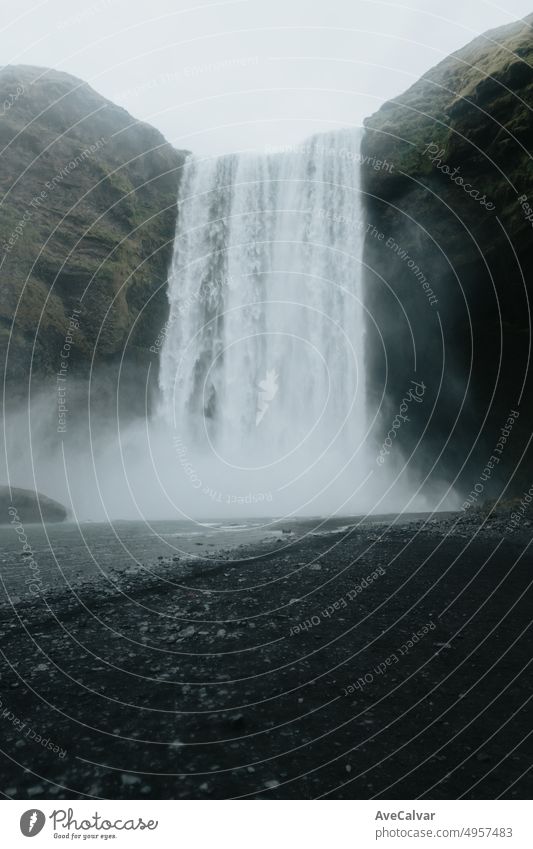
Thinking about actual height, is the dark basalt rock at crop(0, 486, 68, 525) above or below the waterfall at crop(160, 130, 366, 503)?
below

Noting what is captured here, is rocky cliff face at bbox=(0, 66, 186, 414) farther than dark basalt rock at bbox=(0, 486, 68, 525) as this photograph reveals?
Yes

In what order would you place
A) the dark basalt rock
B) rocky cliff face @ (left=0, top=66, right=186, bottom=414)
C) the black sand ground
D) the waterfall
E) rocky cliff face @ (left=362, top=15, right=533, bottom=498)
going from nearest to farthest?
the black sand ground < rocky cliff face @ (left=362, top=15, right=533, bottom=498) < the dark basalt rock < rocky cliff face @ (left=0, top=66, right=186, bottom=414) < the waterfall

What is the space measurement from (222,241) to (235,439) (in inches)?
636

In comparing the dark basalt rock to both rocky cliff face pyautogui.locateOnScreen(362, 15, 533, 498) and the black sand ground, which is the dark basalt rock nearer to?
the black sand ground

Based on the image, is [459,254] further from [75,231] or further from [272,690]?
[272,690]

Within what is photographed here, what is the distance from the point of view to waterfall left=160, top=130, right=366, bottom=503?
33688mm

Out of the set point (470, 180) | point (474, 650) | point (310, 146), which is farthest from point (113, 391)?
point (474, 650)

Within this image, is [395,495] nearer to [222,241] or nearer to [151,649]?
[222,241]

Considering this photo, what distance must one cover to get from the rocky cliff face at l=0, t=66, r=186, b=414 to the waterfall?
127 inches

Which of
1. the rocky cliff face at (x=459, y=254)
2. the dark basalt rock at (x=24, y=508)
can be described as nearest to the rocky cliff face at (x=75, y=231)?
the dark basalt rock at (x=24, y=508)

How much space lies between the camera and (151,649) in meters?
6.79

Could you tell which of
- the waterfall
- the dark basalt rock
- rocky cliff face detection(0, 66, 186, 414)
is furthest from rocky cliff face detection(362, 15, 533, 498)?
the dark basalt rock

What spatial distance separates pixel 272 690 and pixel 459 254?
1034 inches

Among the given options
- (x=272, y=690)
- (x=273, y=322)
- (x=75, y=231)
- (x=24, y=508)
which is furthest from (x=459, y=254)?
(x=24, y=508)
